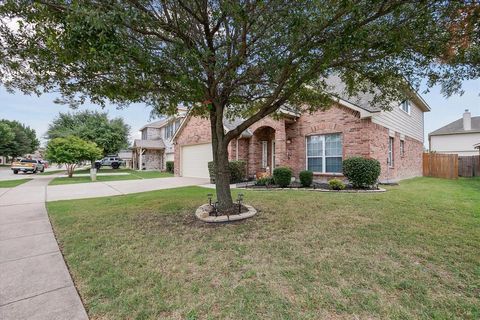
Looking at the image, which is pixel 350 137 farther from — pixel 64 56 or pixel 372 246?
pixel 64 56

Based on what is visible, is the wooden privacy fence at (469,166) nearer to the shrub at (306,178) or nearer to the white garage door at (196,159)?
the shrub at (306,178)

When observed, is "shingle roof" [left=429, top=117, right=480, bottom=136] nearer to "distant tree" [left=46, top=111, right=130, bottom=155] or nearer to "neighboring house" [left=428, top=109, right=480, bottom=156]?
"neighboring house" [left=428, top=109, right=480, bottom=156]

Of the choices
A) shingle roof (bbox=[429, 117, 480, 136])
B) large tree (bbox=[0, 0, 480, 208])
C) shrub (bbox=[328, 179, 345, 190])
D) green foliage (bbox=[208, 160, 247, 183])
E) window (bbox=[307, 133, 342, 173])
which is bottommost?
shrub (bbox=[328, 179, 345, 190])

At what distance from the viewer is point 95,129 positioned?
89.5ft

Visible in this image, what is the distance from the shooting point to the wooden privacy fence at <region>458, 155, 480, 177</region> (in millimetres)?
17109

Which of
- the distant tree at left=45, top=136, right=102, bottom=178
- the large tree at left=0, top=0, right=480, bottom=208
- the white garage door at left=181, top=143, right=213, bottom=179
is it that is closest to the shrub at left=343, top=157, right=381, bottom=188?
the large tree at left=0, top=0, right=480, bottom=208

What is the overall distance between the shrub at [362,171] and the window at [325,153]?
A: 1594 mm

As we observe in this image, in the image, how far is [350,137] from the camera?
417 inches

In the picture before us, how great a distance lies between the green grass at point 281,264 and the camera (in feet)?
7.79

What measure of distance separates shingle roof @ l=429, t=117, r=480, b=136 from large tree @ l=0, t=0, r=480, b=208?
99.7 ft

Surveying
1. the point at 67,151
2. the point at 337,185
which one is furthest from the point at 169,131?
the point at 337,185

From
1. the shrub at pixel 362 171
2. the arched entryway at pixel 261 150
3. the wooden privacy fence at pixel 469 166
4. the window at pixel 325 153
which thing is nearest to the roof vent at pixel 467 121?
the wooden privacy fence at pixel 469 166

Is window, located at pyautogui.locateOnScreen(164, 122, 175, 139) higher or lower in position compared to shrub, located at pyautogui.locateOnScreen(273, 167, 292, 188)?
higher

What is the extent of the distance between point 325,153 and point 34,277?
1139cm
